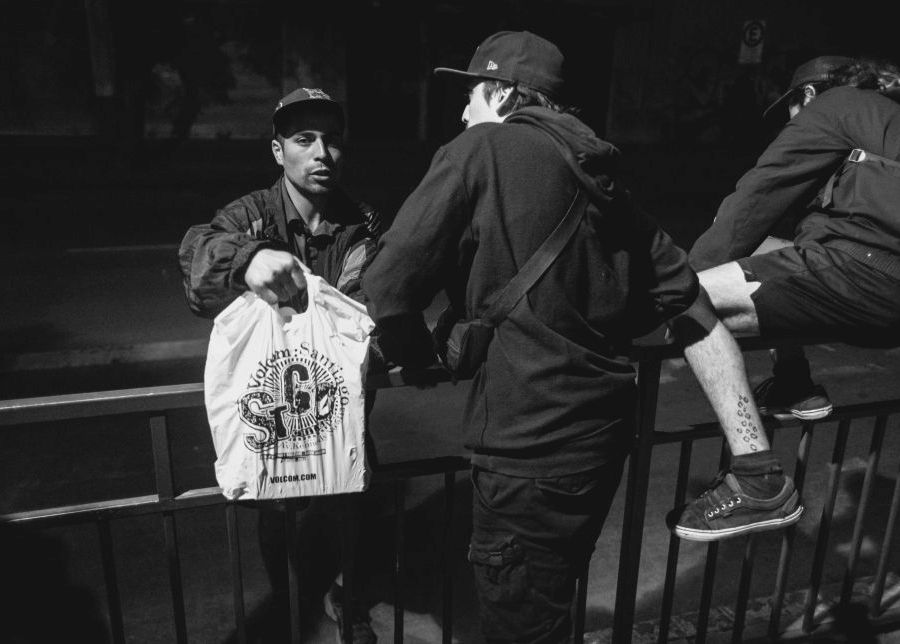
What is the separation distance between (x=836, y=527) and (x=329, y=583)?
2.73m

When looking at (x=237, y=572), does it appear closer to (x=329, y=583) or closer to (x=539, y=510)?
(x=539, y=510)

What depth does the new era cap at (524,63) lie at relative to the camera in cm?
193

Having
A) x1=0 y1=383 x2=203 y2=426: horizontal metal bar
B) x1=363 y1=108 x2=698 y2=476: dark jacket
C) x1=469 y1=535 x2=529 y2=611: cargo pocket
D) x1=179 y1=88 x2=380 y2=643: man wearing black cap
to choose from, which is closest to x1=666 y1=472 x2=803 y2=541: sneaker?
x1=363 y1=108 x2=698 y2=476: dark jacket

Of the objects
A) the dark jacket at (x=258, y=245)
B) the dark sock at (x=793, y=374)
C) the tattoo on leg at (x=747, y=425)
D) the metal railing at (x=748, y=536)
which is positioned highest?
the dark jacket at (x=258, y=245)

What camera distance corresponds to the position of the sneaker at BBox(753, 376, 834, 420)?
2.71 metres

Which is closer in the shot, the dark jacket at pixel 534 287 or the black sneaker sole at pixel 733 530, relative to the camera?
the dark jacket at pixel 534 287

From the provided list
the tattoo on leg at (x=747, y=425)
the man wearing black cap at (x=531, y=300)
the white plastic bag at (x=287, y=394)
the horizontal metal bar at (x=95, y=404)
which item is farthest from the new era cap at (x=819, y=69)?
the horizontal metal bar at (x=95, y=404)

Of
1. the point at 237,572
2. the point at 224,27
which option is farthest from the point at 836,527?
the point at 224,27

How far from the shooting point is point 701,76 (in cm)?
1938

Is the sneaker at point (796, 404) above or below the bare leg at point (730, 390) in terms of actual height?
below

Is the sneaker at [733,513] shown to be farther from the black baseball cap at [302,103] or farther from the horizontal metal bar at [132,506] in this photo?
the black baseball cap at [302,103]

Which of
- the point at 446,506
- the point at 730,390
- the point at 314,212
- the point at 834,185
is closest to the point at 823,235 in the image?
the point at 834,185

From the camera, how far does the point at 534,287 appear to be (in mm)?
1803

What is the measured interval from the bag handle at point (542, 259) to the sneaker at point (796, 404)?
4.32ft
